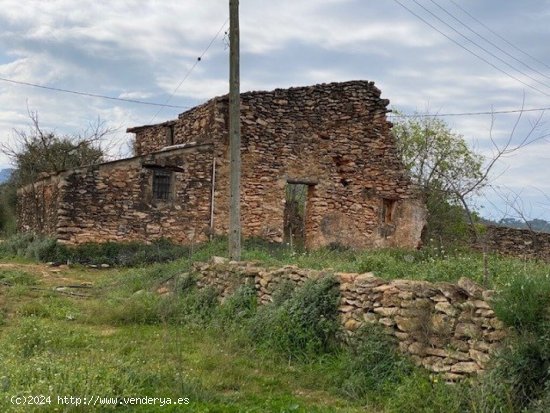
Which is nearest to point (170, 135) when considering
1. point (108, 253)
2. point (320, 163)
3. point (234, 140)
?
point (320, 163)

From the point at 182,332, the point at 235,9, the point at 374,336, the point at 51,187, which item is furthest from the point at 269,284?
the point at 51,187

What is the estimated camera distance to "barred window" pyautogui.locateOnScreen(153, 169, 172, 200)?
15.6 m

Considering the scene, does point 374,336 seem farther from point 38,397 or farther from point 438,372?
point 38,397

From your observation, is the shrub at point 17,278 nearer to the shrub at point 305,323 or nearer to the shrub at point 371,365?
the shrub at point 305,323

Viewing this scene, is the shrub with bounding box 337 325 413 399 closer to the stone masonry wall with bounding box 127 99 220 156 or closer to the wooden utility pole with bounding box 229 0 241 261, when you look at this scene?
the wooden utility pole with bounding box 229 0 241 261

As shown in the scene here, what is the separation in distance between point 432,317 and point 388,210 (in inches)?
530

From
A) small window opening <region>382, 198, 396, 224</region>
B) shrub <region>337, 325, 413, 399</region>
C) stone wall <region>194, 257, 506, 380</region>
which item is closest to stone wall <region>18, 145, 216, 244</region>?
small window opening <region>382, 198, 396, 224</region>

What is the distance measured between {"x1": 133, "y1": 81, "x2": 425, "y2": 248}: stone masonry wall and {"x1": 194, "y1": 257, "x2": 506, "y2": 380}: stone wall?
10.3 metres

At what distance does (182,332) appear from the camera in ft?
25.0

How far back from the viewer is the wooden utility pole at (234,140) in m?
10.5

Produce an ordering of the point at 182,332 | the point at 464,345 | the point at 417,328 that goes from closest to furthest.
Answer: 1. the point at 464,345
2. the point at 417,328
3. the point at 182,332

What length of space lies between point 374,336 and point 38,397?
10.7 feet

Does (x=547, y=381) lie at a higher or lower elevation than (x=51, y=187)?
lower

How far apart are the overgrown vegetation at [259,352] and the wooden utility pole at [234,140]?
148 cm
